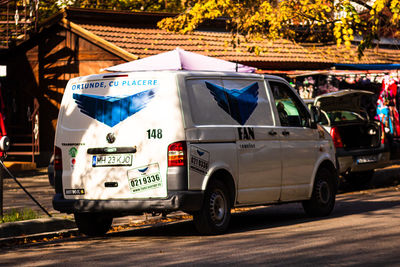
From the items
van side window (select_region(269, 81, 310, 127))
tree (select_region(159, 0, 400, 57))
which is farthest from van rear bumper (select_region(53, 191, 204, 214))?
tree (select_region(159, 0, 400, 57))

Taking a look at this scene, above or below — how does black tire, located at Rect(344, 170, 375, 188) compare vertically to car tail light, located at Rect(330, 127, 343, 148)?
below

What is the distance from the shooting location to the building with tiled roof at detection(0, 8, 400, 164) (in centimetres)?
2475

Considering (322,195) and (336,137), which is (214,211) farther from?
(336,137)

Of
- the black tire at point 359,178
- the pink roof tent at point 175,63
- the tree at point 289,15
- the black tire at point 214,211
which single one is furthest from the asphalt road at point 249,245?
the tree at point 289,15

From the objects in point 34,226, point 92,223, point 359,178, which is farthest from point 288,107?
point 359,178

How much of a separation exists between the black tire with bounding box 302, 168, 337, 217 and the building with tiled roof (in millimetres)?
11647

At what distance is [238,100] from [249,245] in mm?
2364

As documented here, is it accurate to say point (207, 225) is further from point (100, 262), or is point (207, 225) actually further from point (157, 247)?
point (100, 262)

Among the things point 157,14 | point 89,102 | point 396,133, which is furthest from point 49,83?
point 89,102

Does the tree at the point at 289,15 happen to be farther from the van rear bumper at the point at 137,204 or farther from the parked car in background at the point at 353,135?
the van rear bumper at the point at 137,204

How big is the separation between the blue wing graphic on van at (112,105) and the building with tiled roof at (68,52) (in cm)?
1316

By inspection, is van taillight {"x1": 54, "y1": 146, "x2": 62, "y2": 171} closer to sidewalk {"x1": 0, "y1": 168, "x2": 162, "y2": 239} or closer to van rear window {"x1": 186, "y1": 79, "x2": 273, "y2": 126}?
sidewalk {"x1": 0, "y1": 168, "x2": 162, "y2": 239}

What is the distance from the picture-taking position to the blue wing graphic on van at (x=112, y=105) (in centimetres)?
1021

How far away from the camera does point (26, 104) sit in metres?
26.0
